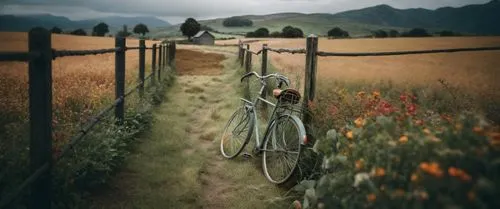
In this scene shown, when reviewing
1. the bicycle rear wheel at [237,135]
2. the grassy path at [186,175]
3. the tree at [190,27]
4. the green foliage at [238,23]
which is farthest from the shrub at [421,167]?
the green foliage at [238,23]

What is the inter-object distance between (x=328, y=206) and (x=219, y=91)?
874cm

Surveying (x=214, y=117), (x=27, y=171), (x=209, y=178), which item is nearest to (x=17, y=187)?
(x=27, y=171)

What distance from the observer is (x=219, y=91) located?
10969mm

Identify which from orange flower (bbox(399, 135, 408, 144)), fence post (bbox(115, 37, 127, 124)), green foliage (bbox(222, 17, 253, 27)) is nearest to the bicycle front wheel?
orange flower (bbox(399, 135, 408, 144))

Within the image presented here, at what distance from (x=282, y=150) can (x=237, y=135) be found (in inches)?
51.4

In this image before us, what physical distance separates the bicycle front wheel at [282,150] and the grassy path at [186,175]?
14 cm

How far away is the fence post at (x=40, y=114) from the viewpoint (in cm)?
263

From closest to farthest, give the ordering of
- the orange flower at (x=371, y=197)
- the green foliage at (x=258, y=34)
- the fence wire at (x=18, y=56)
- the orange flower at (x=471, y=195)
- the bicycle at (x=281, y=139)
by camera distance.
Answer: the orange flower at (x=471, y=195) → the orange flower at (x=371, y=197) → the fence wire at (x=18, y=56) → the bicycle at (x=281, y=139) → the green foliage at (x=258, y=34)

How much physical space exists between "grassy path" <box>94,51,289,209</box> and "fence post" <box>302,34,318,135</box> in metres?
0.87

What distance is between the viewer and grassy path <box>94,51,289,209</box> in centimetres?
389

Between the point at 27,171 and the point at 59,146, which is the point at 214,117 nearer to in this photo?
the point at 59,146

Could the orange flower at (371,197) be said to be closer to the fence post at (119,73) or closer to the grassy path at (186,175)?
the grassy path at (186,175)

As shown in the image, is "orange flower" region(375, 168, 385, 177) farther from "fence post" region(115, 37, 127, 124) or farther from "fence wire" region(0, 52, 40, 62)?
"fence post" region(115, 37, 127, 124)

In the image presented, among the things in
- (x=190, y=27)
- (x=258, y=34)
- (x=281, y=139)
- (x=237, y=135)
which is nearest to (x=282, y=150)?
(x=281, y=139)
